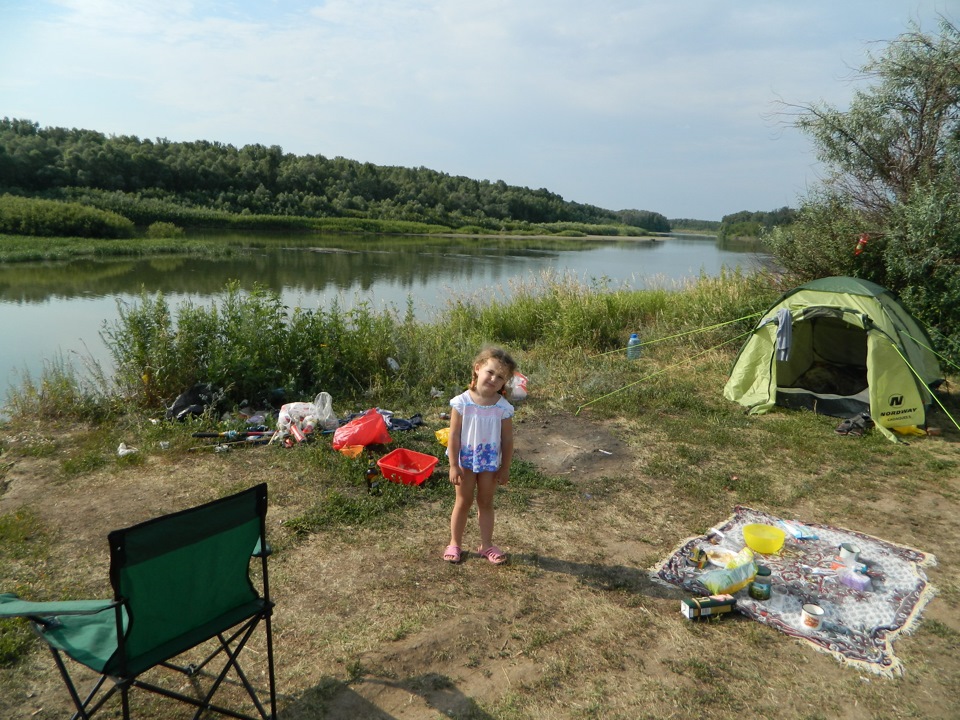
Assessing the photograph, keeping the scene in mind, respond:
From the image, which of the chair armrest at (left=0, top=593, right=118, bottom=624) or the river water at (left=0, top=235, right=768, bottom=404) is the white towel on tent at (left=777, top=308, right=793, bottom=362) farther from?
the chair armrest at (left=0, top=593, right=118, bottom=624)

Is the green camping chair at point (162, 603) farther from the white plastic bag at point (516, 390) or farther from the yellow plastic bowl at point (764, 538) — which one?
the white plastic bag at point (516, 390)

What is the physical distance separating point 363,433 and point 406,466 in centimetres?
48

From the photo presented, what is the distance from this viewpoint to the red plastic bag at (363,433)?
4652 mm

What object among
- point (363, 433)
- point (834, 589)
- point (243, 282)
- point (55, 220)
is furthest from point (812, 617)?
point (55, 220)

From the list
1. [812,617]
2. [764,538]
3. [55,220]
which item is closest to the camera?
[812,617]

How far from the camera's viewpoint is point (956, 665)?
258 centimetres

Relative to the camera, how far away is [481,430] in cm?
311

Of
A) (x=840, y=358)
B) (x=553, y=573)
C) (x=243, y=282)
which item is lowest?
(x=553, y=573)

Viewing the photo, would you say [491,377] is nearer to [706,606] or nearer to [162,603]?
[706,606]

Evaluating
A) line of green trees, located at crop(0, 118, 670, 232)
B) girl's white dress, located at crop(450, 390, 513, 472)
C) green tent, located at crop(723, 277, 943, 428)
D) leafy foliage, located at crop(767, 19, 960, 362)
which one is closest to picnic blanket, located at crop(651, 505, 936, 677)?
girl's white dress, located at crop(450, 390, 513, 472)

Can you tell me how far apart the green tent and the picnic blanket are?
232 centimetres


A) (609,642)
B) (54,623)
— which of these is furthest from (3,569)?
(609,642)

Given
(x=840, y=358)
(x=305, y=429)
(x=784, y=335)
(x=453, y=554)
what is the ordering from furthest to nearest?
(x=840, y=358), (x=784, y=335), (x=305, y=429), (x=453, y=554)

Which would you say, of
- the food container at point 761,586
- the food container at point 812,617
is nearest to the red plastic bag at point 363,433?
the food container at point 761,586
